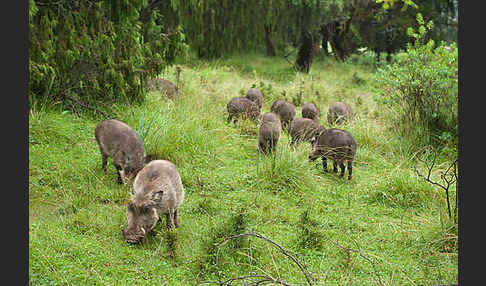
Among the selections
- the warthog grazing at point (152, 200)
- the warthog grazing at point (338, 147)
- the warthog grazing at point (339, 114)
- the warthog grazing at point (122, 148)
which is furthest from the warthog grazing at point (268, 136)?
the warthog grazing at point (339, 114)

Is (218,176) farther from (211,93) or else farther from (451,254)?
(211,93)

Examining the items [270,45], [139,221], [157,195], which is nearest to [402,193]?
[157,195]

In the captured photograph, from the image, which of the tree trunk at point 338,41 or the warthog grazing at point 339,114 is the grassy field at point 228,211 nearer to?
the warthog grazing at point 339,114

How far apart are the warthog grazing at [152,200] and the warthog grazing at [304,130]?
3700 millimetres

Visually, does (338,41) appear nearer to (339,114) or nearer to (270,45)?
(270,45)

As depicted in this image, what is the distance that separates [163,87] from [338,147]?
513cm

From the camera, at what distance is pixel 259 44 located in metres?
19.4

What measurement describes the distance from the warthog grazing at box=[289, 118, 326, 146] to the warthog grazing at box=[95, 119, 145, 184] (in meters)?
3.21

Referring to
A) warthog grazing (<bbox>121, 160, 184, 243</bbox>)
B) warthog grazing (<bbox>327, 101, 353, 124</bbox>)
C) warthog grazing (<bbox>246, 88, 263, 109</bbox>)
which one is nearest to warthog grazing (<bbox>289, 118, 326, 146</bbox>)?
warthog grazing (<bbox>327, 101, 353, 124</bbox>)

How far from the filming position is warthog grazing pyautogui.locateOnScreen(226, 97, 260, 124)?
9844 mm

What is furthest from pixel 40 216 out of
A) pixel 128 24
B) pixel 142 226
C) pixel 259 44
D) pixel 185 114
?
pixel 259 44

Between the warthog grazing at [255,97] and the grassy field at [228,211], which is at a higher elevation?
the warthog grazing at [255,97]

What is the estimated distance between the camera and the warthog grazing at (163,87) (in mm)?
10391

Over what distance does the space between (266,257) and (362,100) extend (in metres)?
10.6
